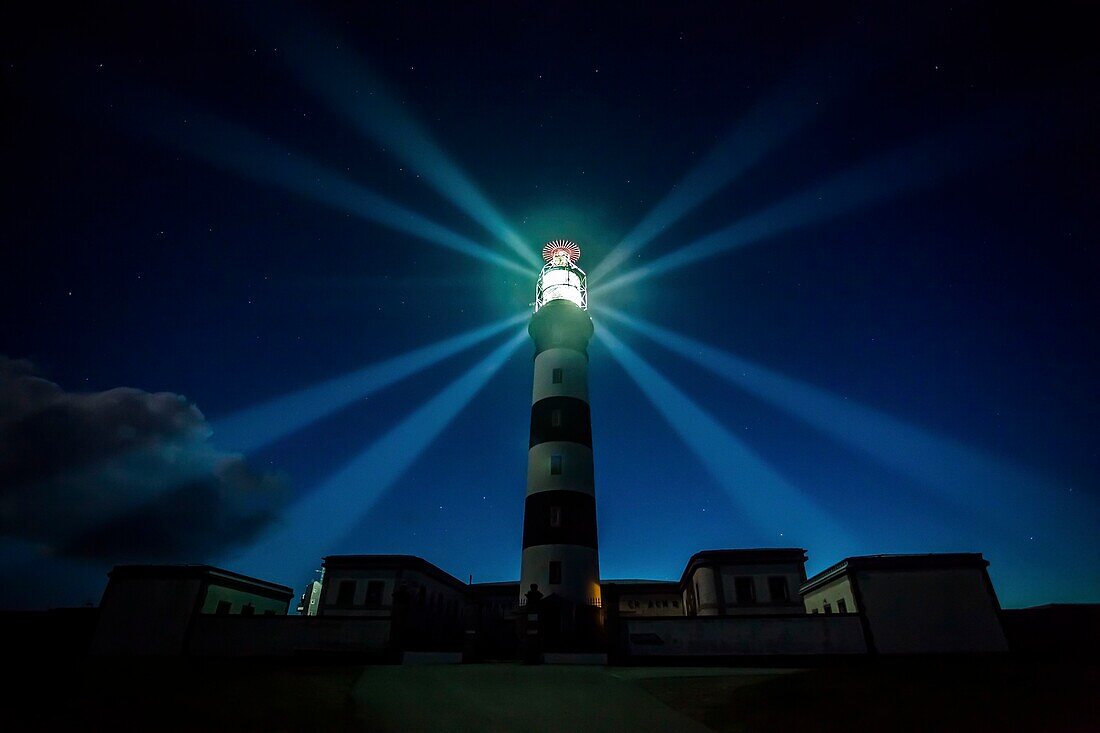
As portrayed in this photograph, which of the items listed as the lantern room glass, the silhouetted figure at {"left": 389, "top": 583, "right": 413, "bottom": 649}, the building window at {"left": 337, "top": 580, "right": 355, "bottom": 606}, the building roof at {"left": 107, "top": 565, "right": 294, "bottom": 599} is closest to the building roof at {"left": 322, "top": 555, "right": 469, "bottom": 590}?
the building window at {"left": 337, "top": 580, "right": 355, "bottom": 606}

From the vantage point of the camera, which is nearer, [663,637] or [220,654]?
[663,637]

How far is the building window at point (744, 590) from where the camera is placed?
1200 inches

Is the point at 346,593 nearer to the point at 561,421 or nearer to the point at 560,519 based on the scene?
the point at 560,519

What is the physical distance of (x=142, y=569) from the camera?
27.4 meters

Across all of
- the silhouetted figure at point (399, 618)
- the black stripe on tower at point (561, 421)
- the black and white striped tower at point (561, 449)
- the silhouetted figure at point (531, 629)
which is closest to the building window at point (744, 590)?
the black and white striped tower at point (561, 449)

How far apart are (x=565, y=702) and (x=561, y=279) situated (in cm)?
2583

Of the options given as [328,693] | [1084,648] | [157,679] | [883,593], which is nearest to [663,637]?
[883,593]

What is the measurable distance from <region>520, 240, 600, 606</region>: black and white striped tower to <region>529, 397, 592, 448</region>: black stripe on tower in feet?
0.18

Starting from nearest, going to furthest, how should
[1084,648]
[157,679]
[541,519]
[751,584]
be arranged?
[157,679] < [1084,648] < [541,519] < [751,584]

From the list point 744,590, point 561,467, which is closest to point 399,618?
point 561,467

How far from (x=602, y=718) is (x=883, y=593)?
20.3 meters

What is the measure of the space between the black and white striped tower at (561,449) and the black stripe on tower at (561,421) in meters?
0.06

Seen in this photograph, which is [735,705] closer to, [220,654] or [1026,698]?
[1026,698]

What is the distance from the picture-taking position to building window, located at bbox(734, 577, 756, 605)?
30484 millimetres
